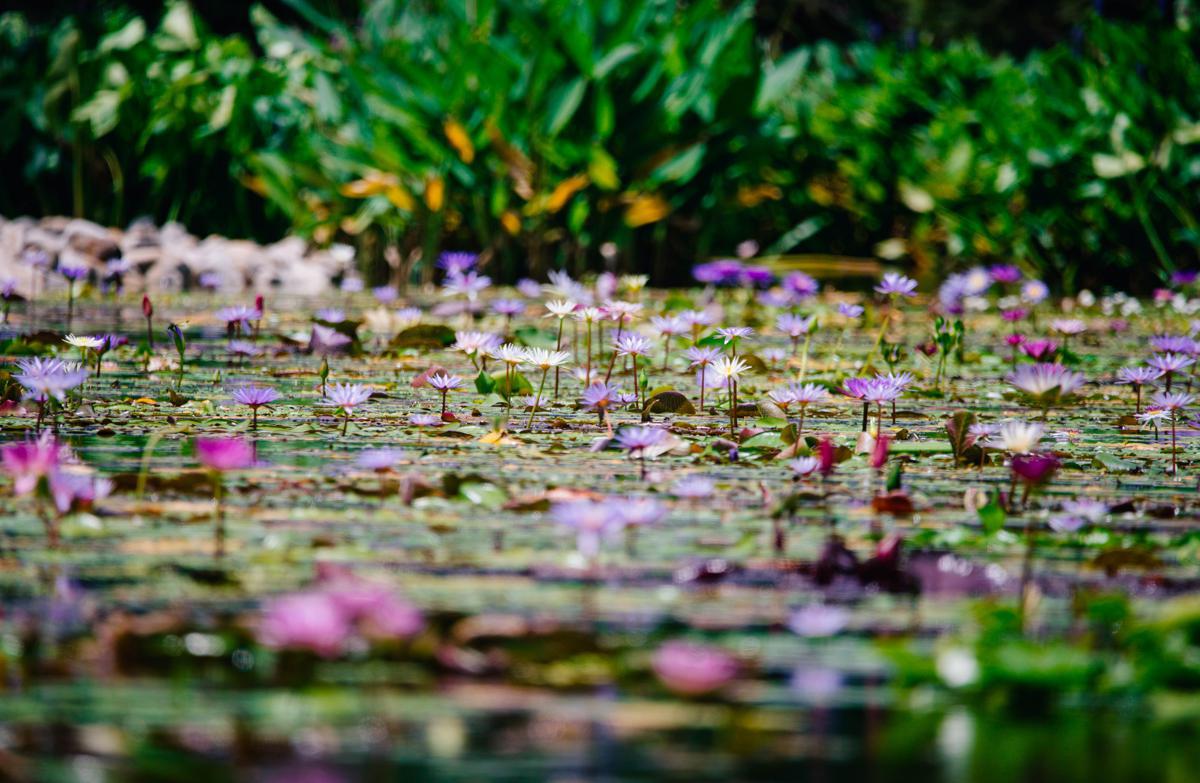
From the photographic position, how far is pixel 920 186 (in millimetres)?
7531

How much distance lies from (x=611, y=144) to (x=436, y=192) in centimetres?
86

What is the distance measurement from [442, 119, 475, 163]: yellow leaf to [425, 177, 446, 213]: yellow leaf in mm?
159

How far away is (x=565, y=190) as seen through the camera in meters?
6.78

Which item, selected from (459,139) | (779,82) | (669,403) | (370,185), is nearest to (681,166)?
(779,82)

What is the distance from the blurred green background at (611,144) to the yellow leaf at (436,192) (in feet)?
0.05

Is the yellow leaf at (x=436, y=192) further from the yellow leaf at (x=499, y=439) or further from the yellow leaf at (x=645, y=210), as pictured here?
the yellow leaf at (x=499, y=439)

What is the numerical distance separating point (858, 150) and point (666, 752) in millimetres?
7318

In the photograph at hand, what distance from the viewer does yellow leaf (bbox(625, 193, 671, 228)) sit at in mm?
7051

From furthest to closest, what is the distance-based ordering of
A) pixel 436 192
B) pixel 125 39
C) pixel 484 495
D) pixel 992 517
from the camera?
pixel 125 39
pixel 436 192
pixel 484 495
pixel 992 517

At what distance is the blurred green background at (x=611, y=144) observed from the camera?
6.88 m

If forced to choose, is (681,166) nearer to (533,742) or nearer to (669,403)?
(669,403)

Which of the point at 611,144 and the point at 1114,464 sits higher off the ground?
the point at 611,144

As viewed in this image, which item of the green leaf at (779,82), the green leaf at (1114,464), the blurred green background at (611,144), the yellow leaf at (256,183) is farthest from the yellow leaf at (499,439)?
the yellow leaf at (256,183)

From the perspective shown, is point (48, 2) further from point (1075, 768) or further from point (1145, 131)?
point (1075, 768)
